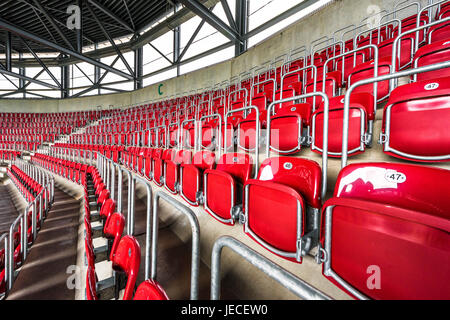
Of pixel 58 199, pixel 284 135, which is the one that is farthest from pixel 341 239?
pixel 58 199

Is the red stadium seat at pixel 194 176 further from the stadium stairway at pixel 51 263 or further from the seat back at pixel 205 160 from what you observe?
the stadium stairway at pixel 51 263

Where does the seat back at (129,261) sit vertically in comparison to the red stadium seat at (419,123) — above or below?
below

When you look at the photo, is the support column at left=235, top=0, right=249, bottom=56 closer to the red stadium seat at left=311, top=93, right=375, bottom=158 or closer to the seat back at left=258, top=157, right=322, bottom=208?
the red stadium seat at left=311, top=93, right=375, bottom=158

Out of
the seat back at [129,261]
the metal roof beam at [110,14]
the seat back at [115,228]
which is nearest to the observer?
the seat back at [129,261]

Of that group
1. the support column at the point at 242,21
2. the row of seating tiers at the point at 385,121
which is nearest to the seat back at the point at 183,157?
the row of seating tiers at the point at 385,121

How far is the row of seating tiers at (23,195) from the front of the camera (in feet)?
4.57

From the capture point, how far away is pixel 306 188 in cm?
56

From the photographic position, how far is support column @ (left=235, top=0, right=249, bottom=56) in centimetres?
362

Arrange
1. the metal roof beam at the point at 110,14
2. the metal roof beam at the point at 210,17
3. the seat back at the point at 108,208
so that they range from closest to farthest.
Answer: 1. the seat back at the point at 108,208
2. the metal roof beam at the point at 210,17
3. the metal roof beam at the point at 110,14

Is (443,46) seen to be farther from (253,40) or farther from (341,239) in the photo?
(253,40)

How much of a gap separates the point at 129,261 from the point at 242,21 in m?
4.14

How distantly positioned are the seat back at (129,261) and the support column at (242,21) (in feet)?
12.3

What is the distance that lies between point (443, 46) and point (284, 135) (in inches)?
26.4
